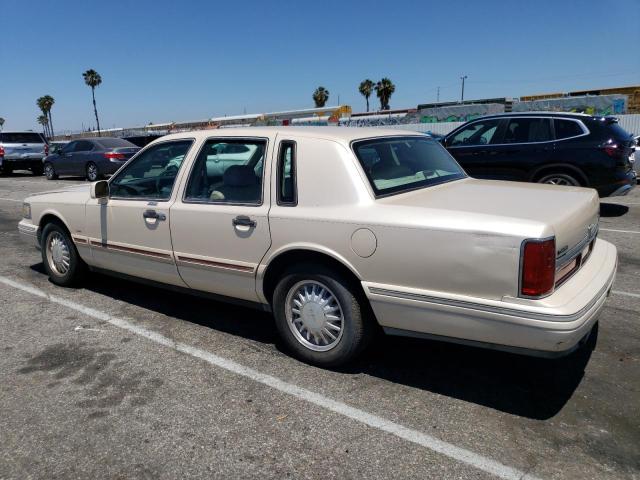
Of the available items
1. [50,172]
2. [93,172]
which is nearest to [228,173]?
[93,172]

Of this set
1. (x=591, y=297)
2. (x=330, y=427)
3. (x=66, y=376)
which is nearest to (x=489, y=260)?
(x=591, y=297)

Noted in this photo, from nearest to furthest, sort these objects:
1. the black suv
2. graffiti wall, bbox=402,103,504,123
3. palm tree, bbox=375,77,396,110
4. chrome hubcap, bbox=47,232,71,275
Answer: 1. chrome hubcap, bbox=47,232,71,275
2. the black suv
3. graffiti wall, bbox=402,103,504,123
4. palm tree, bbox=375,77,396,110

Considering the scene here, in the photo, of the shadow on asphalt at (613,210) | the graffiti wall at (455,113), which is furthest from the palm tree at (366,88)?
the shadow on asphalt at (613,210)

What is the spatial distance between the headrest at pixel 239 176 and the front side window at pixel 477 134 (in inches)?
257

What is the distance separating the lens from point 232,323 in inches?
181

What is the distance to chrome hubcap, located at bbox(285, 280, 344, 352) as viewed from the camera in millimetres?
3566

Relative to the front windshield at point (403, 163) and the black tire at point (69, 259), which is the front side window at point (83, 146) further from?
the front windshield at point (403, 163)

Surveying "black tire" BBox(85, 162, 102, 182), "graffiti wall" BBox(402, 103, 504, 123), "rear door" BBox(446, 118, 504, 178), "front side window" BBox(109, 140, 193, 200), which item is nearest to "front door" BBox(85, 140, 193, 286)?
"front side window" BBox(109, 140, 193, 200)

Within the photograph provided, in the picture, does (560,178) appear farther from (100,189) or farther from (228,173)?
(100,189)

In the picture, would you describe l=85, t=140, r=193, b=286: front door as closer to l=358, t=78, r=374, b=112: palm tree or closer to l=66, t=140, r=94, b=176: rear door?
l=66, t=140, r=94, b=176: rear door

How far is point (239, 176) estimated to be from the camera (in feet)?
13.1

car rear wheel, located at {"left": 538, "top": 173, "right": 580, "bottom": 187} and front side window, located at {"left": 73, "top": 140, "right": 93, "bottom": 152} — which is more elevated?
front side window, located at {"left": 73, "top": 140, "right": 93, "bottom": 152}

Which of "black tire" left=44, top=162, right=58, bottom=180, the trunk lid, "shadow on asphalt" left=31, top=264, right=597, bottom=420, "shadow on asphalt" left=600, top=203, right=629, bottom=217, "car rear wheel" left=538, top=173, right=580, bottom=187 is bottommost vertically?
"shadow on asphalt" left=600, top=203, right=629, bottom=217

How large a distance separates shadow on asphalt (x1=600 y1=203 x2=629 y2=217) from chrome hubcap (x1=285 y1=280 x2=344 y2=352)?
7740mm
